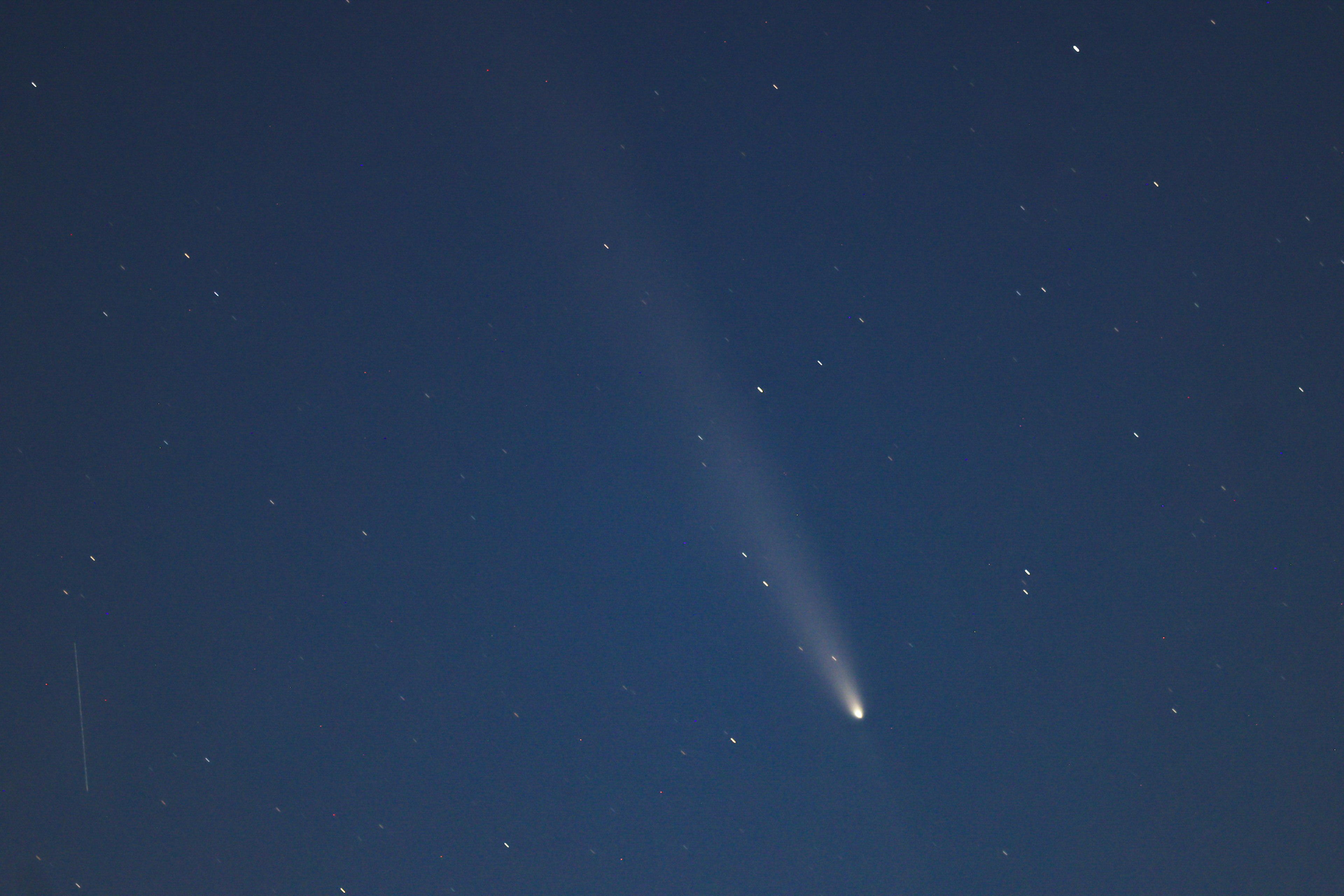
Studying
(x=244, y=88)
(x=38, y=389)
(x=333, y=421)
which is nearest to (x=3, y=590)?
(x=38, y=389)

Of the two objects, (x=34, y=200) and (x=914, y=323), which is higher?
(x=34, y=200)

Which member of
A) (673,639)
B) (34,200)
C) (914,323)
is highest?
(34,200)

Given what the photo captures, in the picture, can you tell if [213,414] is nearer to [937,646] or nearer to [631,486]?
[631,486]

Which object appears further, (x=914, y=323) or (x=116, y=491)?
(x=116, y=491)

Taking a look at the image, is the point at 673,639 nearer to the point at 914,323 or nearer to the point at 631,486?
the point at 631,486

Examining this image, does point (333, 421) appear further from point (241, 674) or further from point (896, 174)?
point (896, 174)

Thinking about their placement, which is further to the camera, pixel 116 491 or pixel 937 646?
pixel 116 491

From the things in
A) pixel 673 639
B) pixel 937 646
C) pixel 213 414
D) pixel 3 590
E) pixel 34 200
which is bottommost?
pixel 937 646

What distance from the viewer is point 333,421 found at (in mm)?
2412

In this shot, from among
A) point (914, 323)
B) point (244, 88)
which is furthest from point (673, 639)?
point (244, 88)

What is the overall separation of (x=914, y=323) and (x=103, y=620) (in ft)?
7.51

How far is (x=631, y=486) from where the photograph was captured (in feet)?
7.79

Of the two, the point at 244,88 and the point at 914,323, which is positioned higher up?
the point at 244,88

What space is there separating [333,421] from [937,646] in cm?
166
